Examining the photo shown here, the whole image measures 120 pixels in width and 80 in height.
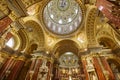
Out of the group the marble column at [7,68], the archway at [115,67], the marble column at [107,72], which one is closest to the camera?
the marble column at [107,72]

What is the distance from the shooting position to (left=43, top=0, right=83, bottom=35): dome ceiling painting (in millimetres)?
15414

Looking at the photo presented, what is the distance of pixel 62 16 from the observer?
712 inches

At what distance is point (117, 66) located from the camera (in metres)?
12.2

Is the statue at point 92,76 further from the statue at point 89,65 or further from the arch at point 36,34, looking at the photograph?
the arch at point 36,34

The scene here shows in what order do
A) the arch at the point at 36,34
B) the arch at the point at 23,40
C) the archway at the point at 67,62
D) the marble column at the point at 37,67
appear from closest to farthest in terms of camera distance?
the marble column at the point at 37,67 < the arch at the point at 23,40 < the arch at the point at 36,34 < the archway at the point at 67,62

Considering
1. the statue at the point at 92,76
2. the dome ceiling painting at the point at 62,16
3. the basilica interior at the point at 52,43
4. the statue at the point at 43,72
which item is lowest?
the statue at the point at 92,76

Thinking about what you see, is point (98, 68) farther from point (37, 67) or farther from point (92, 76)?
point (37, 67)

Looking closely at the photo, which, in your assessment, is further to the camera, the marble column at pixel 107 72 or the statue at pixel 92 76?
the statue at pixel 92 76

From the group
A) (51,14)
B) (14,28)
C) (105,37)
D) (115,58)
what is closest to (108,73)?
(115,58)

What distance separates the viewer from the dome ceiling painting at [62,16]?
15414mm

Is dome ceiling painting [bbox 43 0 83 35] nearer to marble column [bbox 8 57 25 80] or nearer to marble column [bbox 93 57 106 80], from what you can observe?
marble column [bbox 93 57 106 80]

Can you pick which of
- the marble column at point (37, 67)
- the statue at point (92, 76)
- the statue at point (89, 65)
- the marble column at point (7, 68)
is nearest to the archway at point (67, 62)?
the statue at point (89, 65)

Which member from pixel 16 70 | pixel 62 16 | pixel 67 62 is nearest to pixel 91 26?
pixel 62 16

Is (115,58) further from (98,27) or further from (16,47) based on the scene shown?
(16,47)
